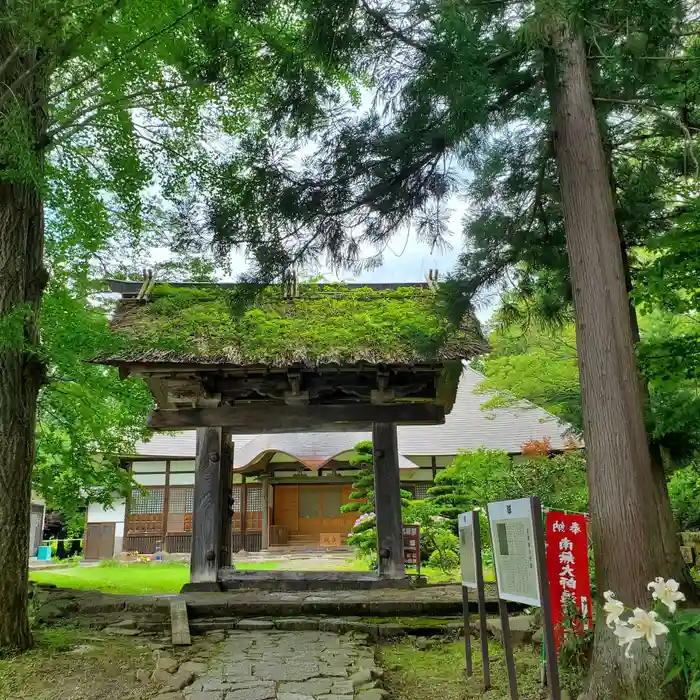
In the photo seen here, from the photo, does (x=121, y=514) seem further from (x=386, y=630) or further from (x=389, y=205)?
(x=389, y=205)

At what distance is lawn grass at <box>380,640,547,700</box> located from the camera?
3.82m

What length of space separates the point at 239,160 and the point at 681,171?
12.6 ft

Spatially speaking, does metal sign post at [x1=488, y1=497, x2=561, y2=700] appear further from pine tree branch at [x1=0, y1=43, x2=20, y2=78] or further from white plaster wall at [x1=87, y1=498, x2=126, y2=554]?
white plaster wall at [x1=87, y1=498, x2=126, y2=554]

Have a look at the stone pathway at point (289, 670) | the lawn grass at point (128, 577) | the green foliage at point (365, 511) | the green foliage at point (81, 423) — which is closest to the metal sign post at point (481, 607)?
the stone pathway at point (289, 670)

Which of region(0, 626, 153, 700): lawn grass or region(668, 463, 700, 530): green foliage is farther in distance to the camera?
region(668, 463, 700, 530): green foliage

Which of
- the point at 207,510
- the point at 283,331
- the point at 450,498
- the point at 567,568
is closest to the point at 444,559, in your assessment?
the point at 450,498

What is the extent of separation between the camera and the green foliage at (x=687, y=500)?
24.0 feet

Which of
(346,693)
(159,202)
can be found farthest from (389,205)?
(346,693)

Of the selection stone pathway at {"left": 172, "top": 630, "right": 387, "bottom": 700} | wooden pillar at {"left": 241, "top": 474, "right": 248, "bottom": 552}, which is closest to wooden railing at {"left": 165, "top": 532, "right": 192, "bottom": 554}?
wooden pillar at {"left": 241, "top": 474, "right": 248, "bottom": 552}

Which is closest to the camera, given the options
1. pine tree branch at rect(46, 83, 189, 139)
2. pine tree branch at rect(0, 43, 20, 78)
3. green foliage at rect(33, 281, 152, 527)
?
pine tree branch at rect(0, 43, 20, 78)

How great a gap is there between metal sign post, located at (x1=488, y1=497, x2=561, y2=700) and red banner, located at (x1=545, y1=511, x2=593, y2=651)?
42 centimetres

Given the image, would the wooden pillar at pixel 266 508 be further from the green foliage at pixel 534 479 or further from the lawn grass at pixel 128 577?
the green foliage at pixel 534 479

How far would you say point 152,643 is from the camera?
5312 mm

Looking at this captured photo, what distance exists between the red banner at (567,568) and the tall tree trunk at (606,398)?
0.38 m
